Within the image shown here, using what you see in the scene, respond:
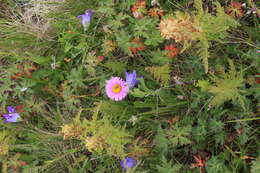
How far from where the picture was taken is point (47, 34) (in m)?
2.76

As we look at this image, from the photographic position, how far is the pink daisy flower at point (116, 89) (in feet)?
7.40

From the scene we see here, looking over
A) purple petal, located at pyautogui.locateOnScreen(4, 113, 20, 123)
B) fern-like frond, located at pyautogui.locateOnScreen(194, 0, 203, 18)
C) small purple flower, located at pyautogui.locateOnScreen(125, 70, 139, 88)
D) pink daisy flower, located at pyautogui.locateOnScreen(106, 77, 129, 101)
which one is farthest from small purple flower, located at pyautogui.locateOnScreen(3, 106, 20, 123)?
fern-like frond, located at pyautogui.locateOnScreen(194, 0, 203, 18)

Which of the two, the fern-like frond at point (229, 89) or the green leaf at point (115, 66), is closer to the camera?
the fern-like frond at point (229, 89)

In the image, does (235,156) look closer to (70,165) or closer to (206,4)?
(206,4)

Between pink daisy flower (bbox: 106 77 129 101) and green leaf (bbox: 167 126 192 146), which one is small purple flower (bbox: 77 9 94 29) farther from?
green leaf (bbox: 167 126 192 146)

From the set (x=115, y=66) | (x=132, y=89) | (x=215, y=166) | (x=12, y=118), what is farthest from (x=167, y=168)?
(x=12, y=118)

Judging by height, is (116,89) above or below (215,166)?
above

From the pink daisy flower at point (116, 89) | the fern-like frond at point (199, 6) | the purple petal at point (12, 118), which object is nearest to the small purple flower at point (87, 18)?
the pink daisy flower at point (116, 89)

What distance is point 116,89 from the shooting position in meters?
2.27

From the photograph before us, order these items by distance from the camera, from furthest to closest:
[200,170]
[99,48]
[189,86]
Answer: [99,48], [189,86], [200,170]

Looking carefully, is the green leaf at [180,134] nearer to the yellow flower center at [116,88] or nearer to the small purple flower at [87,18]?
the yellow flower center at [116,88]

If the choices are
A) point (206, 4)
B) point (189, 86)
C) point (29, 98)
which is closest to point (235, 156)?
point (189, 86)

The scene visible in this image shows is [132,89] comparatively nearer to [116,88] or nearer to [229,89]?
[116,88]

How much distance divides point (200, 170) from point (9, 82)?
1916 millimetres
